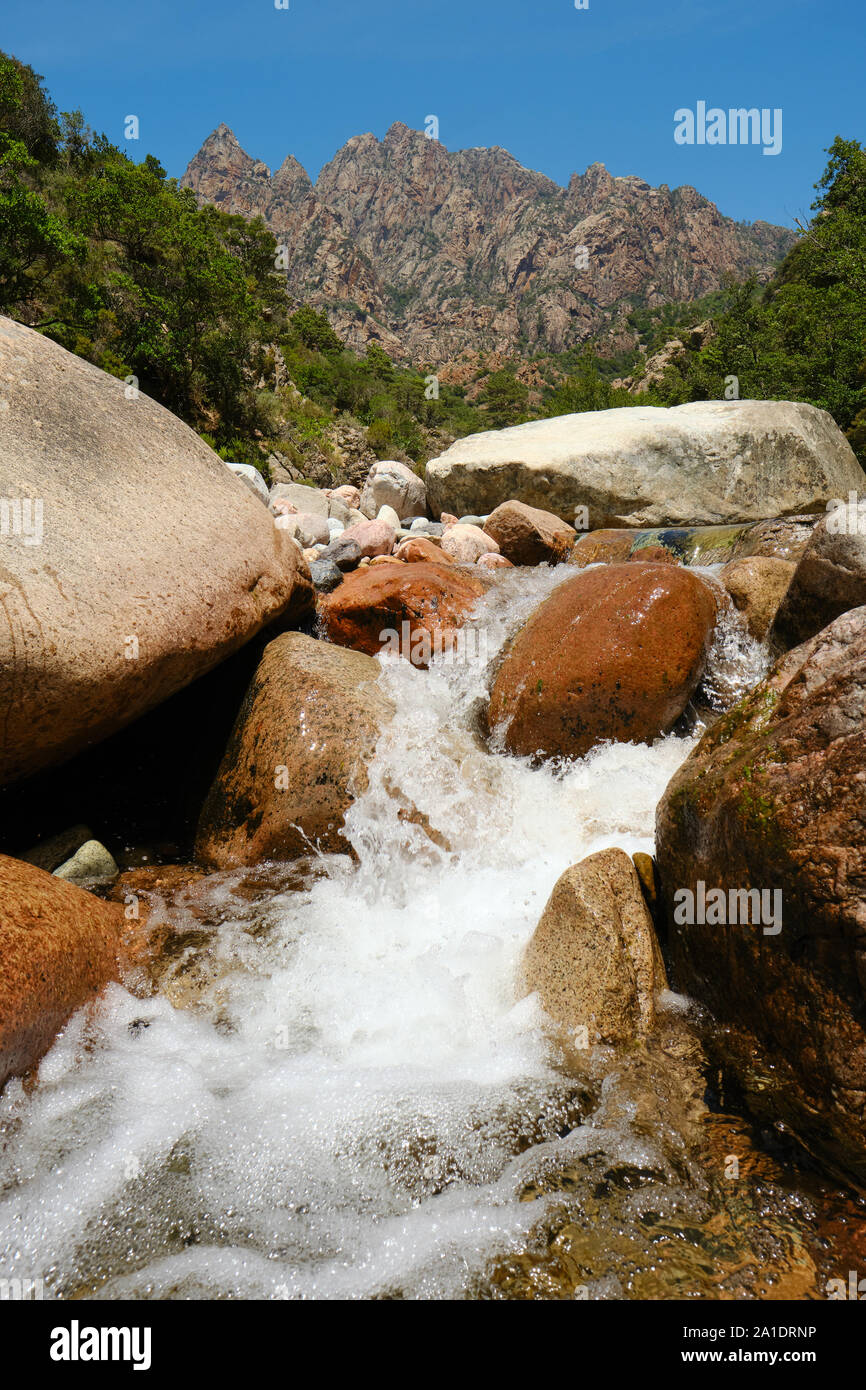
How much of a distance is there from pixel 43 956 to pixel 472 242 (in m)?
179

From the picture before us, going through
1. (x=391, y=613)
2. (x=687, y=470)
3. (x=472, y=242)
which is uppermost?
(x=472, y=242)

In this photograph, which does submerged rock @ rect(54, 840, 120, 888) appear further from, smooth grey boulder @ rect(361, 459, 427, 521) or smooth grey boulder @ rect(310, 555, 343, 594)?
smooth grey boulder @ rect(361, 459, 427, 521)

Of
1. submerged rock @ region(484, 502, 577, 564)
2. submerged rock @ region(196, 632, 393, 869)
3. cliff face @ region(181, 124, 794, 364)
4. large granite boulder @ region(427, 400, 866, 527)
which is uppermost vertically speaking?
cliff face @ region(181, 124, 794, 364)

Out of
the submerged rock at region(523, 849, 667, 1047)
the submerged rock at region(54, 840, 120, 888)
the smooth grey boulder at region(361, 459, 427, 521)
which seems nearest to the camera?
the submerged rock at region(523, 849, 667, 1047)

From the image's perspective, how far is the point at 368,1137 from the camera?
8.00 ft

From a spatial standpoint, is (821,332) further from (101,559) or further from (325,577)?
(101,559)

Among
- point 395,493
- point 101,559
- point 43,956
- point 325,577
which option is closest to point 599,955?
point 43,956


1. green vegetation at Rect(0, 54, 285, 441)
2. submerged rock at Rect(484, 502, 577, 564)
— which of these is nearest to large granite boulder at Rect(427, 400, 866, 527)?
submerged rock at Rect(484, 502, 577, 564)

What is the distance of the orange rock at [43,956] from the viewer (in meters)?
2.58

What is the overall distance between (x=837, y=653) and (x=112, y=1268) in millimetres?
2934

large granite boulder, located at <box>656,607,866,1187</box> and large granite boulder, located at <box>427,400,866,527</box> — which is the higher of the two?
large granite boulder, located at <box>427,400,866,527</box>

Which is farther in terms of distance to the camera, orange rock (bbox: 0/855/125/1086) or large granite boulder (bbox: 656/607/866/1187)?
orange rock (bbox: 0/855/125/1086)

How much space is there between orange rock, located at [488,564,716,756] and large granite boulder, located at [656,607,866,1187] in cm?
180

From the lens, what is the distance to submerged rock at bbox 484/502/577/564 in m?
9.05
